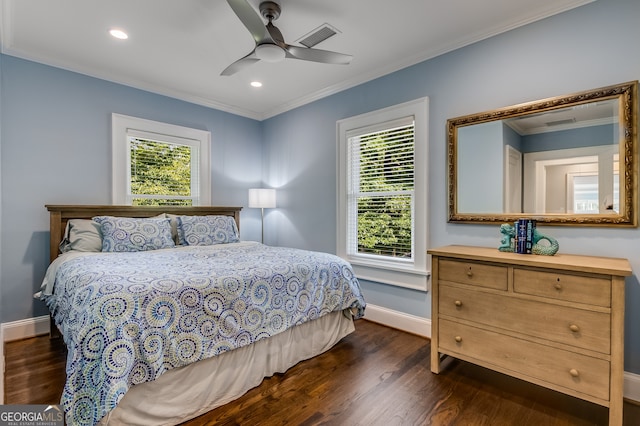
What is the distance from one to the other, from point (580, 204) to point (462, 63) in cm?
144

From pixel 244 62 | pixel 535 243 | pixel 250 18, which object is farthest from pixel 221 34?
pixel 535 243

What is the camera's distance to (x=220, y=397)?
1831mm

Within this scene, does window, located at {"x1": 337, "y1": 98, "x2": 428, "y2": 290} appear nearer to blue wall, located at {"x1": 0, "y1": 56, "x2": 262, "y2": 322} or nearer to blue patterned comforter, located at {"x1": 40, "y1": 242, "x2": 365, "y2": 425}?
blue patterned comforter, located at {"x1": 40, "y1": 242, "x2": 365, "y2": 425}

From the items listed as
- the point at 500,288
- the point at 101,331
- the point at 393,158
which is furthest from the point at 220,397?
the point at 393,158

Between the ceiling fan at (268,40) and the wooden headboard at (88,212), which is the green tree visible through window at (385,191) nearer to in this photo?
the ceiling fan at (268,40)

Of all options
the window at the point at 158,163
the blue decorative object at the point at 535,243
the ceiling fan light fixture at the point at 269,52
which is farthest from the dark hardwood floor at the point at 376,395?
the ceiling fan light fixture at the point at 269,52

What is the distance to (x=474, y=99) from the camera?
257 centimetres

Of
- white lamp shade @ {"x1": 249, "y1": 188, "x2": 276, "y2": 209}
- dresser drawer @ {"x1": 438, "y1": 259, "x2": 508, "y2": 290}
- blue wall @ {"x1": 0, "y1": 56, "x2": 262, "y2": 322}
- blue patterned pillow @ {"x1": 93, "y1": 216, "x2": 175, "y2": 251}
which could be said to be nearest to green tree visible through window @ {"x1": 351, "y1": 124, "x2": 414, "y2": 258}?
dresser drawer @ {"x1": 438, "y1": 259, "x2": 508, "y2": 290}

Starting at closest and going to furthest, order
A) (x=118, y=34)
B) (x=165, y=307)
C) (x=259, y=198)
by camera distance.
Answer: (x=165, y=307), (x=118, y=34), (x=259, y=198)

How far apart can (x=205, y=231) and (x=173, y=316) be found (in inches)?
71.7

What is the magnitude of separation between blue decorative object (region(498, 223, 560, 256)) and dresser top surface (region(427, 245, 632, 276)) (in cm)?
5

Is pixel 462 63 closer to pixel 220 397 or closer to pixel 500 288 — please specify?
pixel 500 288

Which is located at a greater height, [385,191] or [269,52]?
[269,52]

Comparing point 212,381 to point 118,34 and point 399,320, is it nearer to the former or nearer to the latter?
point 399,320
